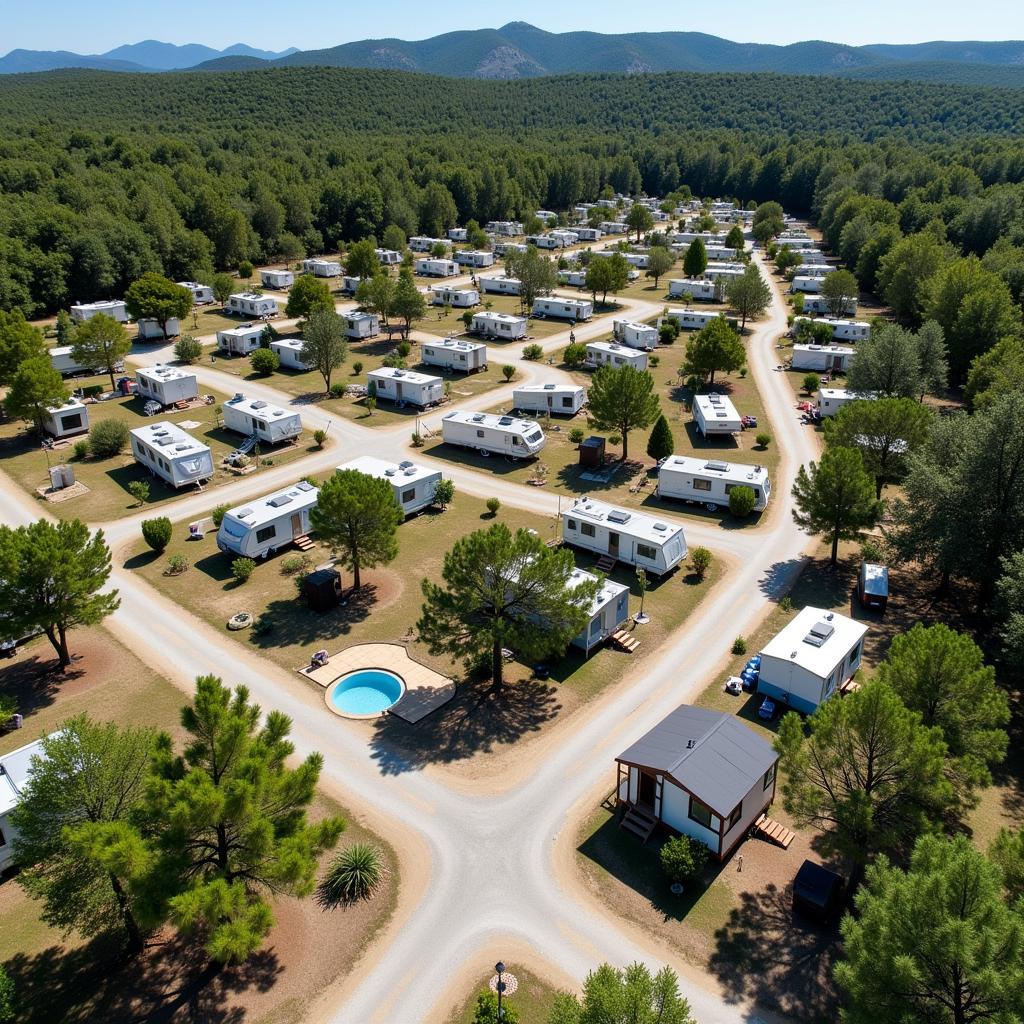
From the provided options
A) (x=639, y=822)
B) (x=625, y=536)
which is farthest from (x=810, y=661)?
(x=625, y=536)

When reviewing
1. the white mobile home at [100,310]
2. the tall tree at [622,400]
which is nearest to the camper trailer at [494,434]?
the tall tree at [622,400]

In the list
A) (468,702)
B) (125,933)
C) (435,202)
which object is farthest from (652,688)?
(435,202)

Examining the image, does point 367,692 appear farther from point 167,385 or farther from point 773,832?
point 167,385

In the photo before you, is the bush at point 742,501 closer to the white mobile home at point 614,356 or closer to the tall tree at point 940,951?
the white mobile home at point 614,356

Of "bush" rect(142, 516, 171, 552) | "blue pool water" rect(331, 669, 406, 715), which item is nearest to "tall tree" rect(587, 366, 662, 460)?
"blue pool water" rect(331, 669, 406, 715)

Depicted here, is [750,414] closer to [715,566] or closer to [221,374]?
[715,566]

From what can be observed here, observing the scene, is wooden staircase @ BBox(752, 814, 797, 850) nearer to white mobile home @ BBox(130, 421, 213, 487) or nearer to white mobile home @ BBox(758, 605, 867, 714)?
white mobile home @ BBox(758, 605, 867, 714)
